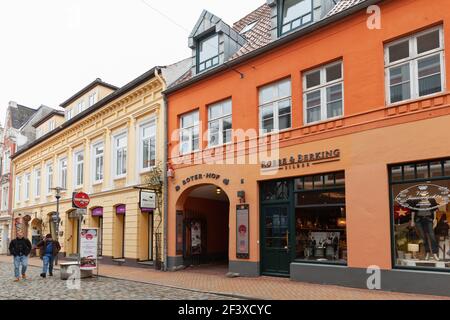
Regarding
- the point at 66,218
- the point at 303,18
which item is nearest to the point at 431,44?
the point at 303,18

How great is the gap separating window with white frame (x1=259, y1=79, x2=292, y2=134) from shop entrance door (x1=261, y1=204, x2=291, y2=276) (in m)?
2.50

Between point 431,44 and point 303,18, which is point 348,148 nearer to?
point 431,44

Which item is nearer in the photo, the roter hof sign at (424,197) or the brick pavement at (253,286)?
the brick pavement at (253,286)

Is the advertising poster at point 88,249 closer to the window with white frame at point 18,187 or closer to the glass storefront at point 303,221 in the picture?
the glass storefront at point 303,221

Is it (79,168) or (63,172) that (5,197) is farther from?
(79,168)

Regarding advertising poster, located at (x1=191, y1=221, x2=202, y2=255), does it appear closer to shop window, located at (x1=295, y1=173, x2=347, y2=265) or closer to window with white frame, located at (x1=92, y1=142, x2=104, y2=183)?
shop window, located at (x1=295, y1=173, x2=347, y2=265)

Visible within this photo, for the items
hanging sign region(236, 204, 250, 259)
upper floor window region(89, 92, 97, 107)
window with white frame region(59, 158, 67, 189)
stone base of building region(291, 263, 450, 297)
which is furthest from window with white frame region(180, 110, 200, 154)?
window with white frame region(59, 158, 67, 189)

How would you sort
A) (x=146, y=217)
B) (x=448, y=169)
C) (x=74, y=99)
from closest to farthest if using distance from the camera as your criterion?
(x=448, y=169), (x=146, y=217), (x=74, y=99)

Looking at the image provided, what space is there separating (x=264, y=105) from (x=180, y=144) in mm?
4445

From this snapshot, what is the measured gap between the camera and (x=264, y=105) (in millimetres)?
14445

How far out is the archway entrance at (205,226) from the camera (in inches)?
703

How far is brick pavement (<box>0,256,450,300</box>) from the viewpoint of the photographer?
10.1m

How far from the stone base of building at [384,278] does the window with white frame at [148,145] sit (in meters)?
8.55

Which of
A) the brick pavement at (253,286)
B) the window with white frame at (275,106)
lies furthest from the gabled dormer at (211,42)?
the brick pavement at (253,286)
